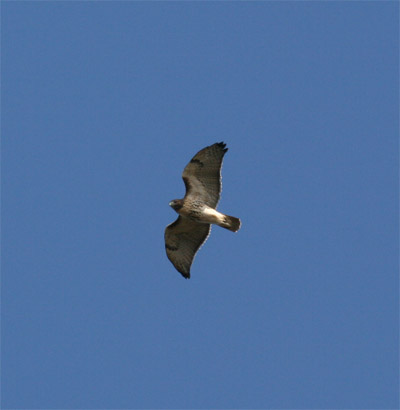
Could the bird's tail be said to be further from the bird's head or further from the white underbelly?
the bird's head

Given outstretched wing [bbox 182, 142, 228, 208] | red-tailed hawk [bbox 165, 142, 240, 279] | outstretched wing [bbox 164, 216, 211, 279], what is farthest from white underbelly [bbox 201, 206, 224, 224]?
outstretched wing [bbox 164, 216, 211, 279]

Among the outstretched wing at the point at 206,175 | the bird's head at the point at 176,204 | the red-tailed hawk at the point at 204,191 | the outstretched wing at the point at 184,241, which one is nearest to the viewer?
the bird's head at the point at 176,204

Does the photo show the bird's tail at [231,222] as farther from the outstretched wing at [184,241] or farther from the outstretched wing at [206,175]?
the outstretched wing at [184,241]

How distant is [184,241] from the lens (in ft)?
70.2

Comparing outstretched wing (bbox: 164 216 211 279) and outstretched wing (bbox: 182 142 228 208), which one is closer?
outstretched wing (bbox: 182 142 228 208)

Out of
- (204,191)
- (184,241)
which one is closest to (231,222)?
(204,191)

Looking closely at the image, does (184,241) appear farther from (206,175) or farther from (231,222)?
(206,175)

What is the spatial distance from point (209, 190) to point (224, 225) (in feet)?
2.74

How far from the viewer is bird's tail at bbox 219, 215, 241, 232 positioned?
66.9 feet

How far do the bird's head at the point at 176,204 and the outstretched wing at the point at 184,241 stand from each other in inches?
28.7

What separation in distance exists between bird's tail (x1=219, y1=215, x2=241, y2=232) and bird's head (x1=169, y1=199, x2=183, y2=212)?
3.14 feet

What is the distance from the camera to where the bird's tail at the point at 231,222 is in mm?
20391

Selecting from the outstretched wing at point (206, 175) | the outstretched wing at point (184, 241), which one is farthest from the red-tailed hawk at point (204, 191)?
the outstretched wing at point (184, 241)

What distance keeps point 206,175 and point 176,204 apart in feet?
3.08
